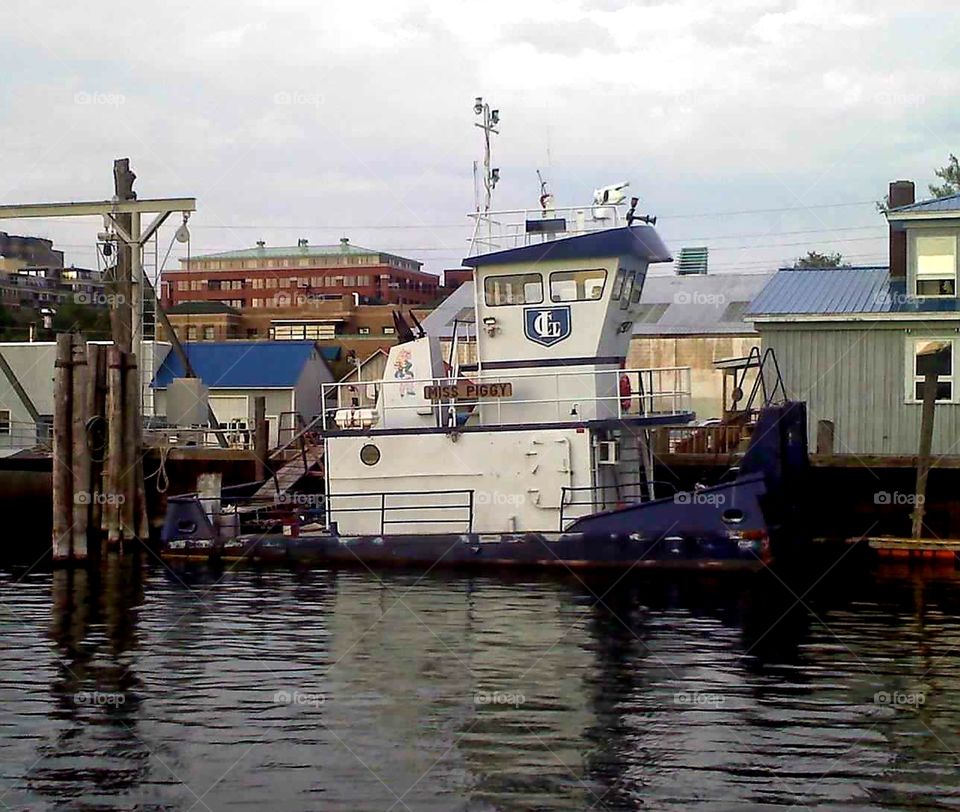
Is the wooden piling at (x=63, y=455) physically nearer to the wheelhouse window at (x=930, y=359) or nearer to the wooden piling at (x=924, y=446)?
the wooden piling at (x=924, y=446)

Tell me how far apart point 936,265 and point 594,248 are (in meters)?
8.88

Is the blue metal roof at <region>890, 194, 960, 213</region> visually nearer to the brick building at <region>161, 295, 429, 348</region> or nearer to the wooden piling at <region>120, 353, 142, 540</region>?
the wooden piling at <region>120, 353, 142, 540</region>

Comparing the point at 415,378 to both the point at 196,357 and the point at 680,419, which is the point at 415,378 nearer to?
the point at 680,419

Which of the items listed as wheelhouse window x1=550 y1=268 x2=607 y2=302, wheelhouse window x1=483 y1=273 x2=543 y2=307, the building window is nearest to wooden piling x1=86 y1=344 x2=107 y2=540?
wheelhouse window x1=483 y1=273 x2=543 y2=307

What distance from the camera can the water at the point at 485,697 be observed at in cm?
1105

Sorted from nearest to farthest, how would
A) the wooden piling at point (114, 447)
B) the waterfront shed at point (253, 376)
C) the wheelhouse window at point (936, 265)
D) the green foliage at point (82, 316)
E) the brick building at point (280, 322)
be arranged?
the wooden piling at point (114, 447) → the wheelhouse window at point (936, 265) → the waterfront shed at point (253, 376) → the brick building at point (280, 322) → the green foliage at point (82, 316)

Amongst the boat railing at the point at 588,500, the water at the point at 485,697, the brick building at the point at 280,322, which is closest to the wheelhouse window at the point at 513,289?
the boat railing at the point at 588,500

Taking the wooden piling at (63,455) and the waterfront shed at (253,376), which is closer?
the wooden piling at (63,455)

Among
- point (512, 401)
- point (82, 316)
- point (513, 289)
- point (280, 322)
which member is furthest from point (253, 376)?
point (82, 316)

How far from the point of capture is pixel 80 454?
26016 mm

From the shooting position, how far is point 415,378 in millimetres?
24547

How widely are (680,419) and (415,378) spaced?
4890 mm

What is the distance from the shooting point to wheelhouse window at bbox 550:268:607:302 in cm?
2355

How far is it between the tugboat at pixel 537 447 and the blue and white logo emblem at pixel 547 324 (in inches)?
0.9
